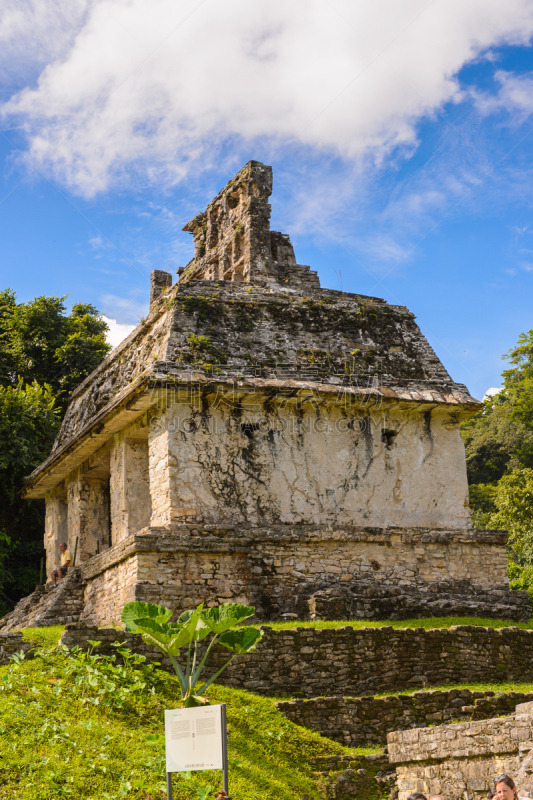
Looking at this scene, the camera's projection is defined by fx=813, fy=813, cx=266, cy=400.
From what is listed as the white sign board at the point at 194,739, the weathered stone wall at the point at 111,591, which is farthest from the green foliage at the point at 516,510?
the white sign board at the point at 194,739

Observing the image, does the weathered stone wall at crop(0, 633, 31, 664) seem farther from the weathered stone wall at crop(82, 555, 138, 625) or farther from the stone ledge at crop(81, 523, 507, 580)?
the stone ledge at crop(81, 523, 507, 580)

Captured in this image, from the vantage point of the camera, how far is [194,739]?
6273 millimetres

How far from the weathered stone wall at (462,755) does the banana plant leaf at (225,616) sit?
2.08 metres

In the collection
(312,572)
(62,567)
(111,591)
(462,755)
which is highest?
(62,567)

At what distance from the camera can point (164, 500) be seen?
12547mm

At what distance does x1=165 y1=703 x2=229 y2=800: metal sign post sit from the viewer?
6121 mm

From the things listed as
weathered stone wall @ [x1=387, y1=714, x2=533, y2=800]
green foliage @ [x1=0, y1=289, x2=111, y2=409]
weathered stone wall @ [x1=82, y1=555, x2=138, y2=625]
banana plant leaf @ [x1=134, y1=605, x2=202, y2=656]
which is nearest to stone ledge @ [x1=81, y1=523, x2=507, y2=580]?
weathered stone wall @ [x1=82, y1=555, x2=138, y2=625]

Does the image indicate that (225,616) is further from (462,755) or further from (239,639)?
(462,755)

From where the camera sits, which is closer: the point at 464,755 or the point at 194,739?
the point at 194,739

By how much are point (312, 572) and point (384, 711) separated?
3317mm

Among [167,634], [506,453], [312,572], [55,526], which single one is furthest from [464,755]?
[506,453]

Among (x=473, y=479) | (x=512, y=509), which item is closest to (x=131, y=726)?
(x=512, y=509)

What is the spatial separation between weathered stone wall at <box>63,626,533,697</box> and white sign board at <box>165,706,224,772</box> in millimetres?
3110

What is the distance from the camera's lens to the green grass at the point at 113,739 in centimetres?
690
